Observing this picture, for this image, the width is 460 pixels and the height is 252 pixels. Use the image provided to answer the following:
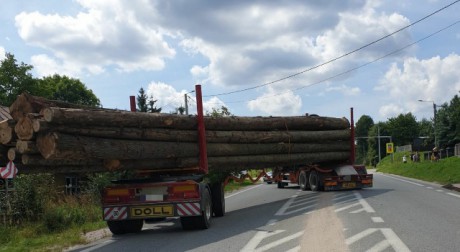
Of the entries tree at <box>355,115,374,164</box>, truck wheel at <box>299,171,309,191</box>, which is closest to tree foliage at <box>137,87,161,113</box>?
truck wheel at <box>299,171,309,191</box>

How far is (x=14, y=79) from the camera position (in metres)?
60.2

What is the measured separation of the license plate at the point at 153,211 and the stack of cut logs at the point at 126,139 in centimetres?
110

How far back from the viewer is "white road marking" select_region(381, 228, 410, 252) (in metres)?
7.65

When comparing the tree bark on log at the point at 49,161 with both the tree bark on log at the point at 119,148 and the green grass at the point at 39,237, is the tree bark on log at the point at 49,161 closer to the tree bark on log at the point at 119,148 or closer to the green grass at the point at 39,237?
the tree bark on log at the point at 119,148

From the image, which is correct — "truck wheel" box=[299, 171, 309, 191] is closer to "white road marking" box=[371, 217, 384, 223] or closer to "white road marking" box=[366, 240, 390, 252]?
"white road marking" box=[371, 217, 384, 223]

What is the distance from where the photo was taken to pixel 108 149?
10469mm

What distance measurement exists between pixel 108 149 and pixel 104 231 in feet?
8.87

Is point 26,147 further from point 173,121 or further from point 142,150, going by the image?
point 173,121

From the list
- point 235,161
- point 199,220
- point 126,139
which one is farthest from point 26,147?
point 235,161

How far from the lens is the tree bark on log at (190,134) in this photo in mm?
9860

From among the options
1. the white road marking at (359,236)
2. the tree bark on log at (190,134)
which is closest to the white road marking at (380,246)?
the white road marking at (359,236)

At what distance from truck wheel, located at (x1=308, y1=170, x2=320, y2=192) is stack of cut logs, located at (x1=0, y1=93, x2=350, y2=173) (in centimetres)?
414

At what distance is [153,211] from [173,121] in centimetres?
231

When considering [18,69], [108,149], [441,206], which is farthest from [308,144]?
[18,69]
